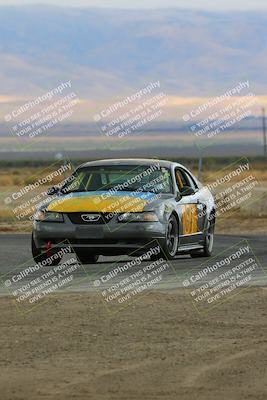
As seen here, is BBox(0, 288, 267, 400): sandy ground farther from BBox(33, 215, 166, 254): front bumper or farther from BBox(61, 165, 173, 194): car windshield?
BBox(61, 165, 173, 194): car windshield

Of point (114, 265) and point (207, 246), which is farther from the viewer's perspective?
point (207, 246)

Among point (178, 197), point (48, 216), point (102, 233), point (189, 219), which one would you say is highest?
point (48, 216)

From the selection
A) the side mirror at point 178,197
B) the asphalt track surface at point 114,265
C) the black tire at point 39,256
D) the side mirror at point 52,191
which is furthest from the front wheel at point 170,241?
the side mirror at point 52,191

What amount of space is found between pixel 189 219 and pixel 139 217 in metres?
Answer: 1.40

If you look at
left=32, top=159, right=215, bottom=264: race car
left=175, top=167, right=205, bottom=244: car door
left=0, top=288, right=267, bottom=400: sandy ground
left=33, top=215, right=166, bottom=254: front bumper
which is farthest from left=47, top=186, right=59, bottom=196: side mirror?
left=0, top=288, right=267, bottom=400: sandy ground

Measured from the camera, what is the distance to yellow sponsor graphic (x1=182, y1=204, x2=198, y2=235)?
2029 centimetres

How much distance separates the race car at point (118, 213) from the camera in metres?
19.2

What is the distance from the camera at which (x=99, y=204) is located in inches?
757

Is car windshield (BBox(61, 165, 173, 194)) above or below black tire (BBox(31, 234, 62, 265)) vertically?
above

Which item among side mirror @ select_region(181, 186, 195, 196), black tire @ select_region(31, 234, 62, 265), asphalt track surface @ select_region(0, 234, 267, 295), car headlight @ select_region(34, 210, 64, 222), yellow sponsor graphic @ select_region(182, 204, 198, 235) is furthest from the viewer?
side mirror @ select_region(181, 186, 195, 196)

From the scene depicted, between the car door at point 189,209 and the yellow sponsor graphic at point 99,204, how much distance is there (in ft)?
3.42

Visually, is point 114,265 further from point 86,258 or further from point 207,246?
point 207,246

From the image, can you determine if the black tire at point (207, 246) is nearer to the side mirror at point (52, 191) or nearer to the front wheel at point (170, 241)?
the front wheel at point (170, 241)

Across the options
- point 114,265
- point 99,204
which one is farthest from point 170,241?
point 99,204
